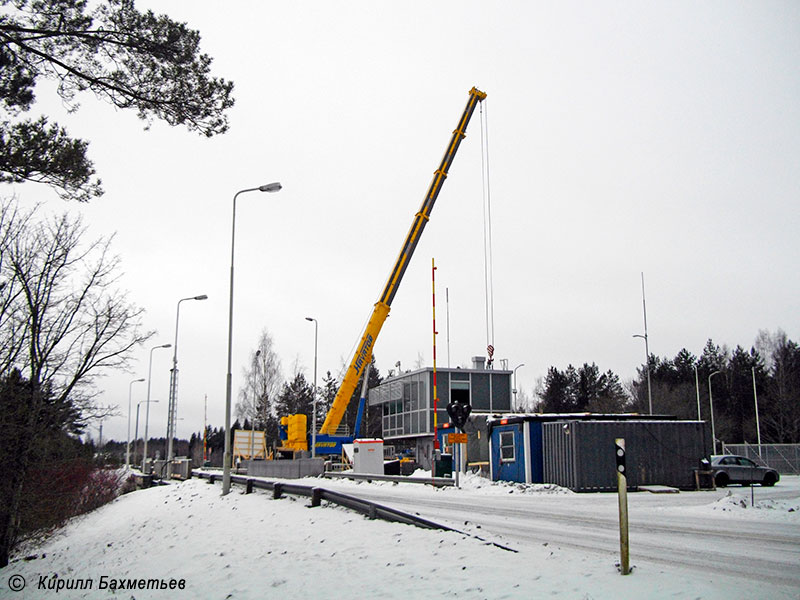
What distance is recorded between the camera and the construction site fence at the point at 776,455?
4575 cm

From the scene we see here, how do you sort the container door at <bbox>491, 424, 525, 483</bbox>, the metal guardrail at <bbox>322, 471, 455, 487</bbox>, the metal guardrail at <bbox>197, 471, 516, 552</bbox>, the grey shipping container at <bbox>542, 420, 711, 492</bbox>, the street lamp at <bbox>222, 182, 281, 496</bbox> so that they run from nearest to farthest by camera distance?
the metal guardrail at <bbox>197, 471, 516, 552</bbox> < the street lamp at <bbox>222, 182, 281, 496</bbox> < the grey shipping container at <bbox>542, 420, 711, 492</bbox> < the metal guardrail at <bbox>322, 471, 455, 487</bbox> < the container door at <bbox>491, 424, 525, 483</bbox>

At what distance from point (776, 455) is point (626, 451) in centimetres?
2790

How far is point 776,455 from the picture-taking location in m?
46.3

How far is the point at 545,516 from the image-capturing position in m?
14.9

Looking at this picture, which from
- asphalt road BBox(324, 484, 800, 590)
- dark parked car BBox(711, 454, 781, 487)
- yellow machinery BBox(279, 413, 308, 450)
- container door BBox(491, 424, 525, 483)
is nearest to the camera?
asphalt road BBox(324, 484, 800, 590)

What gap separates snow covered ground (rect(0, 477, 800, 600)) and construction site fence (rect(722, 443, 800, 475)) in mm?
30952

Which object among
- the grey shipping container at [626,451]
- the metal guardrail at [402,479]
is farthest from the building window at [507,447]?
the metal guardrail at [402,479]

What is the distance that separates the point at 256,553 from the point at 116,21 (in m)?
9.16

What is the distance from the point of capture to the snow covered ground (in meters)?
7.61

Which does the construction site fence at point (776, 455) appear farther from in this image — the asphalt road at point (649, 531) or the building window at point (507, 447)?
the asphalt road at point (649, 531)
